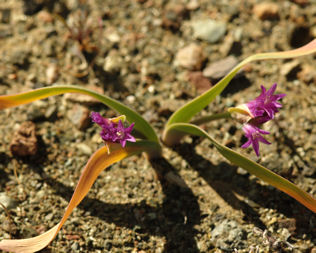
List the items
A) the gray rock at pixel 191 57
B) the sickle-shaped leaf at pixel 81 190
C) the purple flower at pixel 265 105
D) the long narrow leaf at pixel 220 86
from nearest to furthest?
1. the sickle-shaped leaf at pixel 81 190
2. the purple flower at pixel 265 105
3. the long narrow leaf at pixel 220 86
4. the gray rock at pixel 191 57

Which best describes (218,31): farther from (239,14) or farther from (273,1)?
(273,1)

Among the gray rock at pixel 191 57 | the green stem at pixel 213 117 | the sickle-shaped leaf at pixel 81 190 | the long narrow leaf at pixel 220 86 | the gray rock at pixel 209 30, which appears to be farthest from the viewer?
the gray rock at pixel 209 30

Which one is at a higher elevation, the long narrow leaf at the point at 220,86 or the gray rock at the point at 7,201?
the long narrow leaf at the point at 220,86

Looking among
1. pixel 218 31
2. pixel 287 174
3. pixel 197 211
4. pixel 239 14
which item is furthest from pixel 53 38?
pixel 287 174

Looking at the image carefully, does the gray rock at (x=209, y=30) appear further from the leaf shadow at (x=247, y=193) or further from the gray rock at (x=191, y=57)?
the leaf shadow at (x=247, y=193)

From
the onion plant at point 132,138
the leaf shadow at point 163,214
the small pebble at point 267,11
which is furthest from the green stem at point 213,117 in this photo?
the small pebble at point 267,11

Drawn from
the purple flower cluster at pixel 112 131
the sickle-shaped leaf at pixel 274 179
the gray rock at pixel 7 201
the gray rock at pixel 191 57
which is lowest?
the gray rock at pixel 7 201

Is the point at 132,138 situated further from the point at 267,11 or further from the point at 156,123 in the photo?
the point at 267,11
